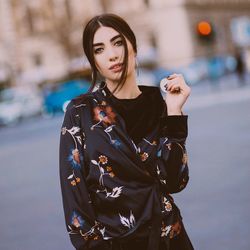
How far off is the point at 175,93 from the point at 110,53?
28 cm

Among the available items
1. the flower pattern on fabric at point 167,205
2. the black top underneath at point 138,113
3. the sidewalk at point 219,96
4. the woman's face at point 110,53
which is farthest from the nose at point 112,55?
the sidewalk at point 219,96

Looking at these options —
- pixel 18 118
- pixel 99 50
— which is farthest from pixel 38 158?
pixel 18 118

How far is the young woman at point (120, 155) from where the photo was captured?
6.95 feet

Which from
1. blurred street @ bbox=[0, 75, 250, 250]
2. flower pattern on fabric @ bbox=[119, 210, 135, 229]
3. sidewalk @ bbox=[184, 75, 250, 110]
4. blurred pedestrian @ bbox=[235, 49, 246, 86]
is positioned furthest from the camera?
blurred pedestrian @ bbox=[235, 49, 246, 86]

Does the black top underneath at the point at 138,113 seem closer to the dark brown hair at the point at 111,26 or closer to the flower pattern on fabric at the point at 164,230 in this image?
the dark brown hair at the point at 111,26

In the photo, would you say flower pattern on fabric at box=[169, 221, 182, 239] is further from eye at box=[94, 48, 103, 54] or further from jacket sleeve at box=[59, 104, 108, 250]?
eye at box=[94, 48, 103, 54]

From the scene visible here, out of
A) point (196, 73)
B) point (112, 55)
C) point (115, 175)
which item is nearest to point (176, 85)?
point (112, 55)

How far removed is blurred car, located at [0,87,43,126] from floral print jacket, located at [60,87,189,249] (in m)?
27.3

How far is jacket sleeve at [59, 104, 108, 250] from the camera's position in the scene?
7.00ft

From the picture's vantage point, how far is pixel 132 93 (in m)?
2.30

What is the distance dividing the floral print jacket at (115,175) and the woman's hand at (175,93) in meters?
0.04

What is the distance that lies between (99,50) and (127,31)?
13 centimetres

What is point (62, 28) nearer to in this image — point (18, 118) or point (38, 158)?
point (18, 118)

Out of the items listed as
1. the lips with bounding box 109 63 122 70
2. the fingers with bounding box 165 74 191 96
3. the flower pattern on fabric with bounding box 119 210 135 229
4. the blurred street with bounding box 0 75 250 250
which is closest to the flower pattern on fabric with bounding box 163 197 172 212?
the flower pattern on fabric with bounding box 119 210 135 229
